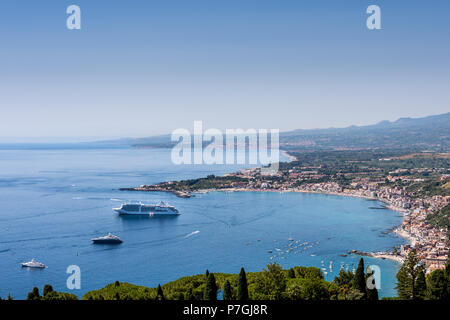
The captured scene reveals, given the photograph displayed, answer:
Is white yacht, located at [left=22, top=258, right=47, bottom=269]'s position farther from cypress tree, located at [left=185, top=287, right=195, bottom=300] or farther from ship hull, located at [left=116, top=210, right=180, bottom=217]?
ship hull, located at [left=116, top=210, right=180, bottom=217]

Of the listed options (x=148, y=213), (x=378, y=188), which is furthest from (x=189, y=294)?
(x=378, y=188)

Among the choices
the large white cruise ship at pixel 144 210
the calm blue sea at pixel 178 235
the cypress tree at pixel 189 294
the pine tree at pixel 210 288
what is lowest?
the calm blue sea at pixel 178 235

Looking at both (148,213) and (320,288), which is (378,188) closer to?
(148,213)

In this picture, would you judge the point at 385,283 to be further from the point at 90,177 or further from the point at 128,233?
the point at 90,177

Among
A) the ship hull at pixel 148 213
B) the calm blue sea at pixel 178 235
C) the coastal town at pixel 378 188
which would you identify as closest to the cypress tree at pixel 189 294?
the calm blue sea at pixel 178 235

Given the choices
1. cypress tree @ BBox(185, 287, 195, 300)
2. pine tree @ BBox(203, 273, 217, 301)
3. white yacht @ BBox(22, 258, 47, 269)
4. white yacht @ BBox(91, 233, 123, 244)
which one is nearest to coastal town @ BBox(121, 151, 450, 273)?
cypress tree @ BBox(185, 287, 195, 300)

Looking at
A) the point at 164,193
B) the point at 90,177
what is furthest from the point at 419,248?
the point at 90,177

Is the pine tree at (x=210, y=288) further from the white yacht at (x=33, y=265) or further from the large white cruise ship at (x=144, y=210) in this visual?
the large white cruise ship at (x=144, y=210)
